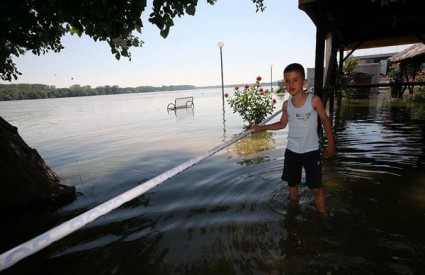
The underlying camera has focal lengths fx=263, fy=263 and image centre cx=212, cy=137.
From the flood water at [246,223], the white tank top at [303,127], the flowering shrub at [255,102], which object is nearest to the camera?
the flood water at [246,223]

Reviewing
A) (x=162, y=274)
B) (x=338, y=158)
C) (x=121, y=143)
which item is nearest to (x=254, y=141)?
(x=338, y=158)

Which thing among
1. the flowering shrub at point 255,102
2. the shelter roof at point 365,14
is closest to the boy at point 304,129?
the shelter roof at point 365,14

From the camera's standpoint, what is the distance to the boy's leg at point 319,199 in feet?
10.8

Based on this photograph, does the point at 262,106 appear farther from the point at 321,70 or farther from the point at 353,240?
the point at 353,240

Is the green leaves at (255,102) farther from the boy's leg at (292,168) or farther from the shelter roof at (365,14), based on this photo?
the boy's leg at (292,168)

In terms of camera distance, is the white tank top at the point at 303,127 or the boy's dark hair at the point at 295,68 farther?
the white tank top at the point at 303,127

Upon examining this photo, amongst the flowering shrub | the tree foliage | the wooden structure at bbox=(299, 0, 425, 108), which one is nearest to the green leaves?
the flowering shrub

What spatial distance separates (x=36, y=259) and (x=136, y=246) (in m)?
1.11

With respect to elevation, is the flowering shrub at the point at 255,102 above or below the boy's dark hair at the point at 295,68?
below

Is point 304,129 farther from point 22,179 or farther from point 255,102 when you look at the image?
point 255,102

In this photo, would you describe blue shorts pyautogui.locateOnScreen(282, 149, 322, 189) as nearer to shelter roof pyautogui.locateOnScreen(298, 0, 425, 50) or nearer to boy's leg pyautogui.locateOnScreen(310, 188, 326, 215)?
boy's leg pyautogui.locateOnScreen(310, 188, 326, 215)

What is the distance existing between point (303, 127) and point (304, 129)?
0.03m

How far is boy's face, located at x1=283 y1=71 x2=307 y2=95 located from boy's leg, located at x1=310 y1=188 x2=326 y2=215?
1266 mm

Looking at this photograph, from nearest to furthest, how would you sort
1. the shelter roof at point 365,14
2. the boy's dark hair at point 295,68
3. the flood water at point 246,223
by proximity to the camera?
the flood water at point 246,223 → the boy's dark hair at point 295,68 → the shelter roof at point 365,14
